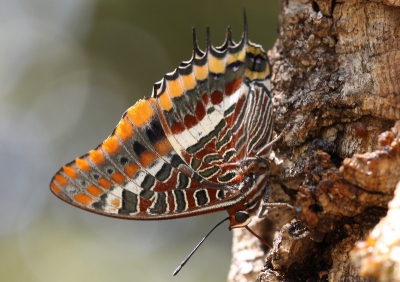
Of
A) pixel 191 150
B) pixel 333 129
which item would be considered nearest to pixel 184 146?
pixel 191 150

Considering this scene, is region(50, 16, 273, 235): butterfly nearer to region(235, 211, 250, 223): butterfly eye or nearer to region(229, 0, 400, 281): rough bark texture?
region(235, 211, 250, 223): butterfly eye

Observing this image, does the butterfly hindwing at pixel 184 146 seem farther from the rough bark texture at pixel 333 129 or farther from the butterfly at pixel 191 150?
the rough bark texture at pixel 333 129

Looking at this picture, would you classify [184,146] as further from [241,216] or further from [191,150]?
[241,216]

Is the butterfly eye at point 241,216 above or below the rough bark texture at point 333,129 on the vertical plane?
below

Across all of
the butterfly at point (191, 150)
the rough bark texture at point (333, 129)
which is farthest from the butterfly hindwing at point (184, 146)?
the rough bark texture at point (333, 129)

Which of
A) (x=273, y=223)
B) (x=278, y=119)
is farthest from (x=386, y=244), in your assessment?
(x=273, y=223)

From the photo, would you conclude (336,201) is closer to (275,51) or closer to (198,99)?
(198,99)

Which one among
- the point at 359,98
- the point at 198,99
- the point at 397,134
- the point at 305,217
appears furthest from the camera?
the point at 198,99
